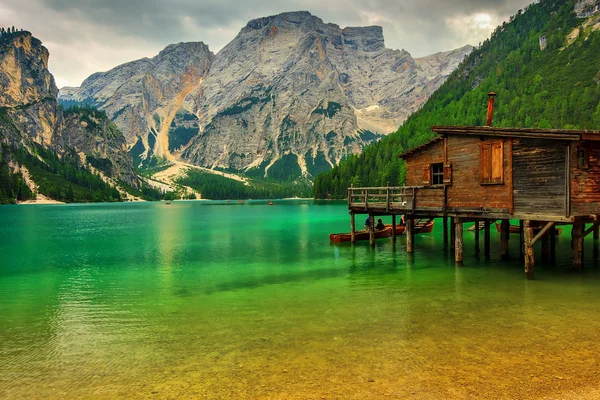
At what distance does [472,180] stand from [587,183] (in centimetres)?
732

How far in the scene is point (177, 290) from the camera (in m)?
25.8

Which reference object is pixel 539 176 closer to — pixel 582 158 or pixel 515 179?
pixel 515 179

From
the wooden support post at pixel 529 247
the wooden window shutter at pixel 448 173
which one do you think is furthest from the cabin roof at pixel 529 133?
the wooden support post at pixel 529 247

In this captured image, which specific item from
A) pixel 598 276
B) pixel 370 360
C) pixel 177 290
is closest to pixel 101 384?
pixel 370 360

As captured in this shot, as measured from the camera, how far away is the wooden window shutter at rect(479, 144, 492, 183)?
27.5 meters

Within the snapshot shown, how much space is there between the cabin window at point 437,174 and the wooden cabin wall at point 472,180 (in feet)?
5.80

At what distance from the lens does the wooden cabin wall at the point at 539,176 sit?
923 inches

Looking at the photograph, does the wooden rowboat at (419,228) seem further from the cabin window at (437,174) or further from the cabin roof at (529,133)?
the cabin roof at (529,133)

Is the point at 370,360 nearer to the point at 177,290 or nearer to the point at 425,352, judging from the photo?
the point at 425,352

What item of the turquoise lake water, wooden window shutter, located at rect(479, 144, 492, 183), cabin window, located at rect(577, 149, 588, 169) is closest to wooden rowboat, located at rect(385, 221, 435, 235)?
the turquoise lake water

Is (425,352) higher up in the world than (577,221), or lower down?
lower down

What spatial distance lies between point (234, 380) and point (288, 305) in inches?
357

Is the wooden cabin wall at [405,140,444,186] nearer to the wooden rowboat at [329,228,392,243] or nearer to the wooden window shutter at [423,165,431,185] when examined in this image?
the wooden window shutter at [423,165,431,185]

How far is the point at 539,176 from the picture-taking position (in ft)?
80.6
